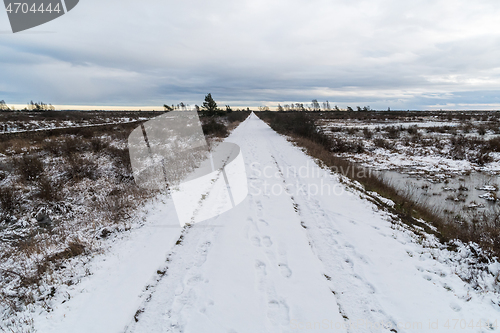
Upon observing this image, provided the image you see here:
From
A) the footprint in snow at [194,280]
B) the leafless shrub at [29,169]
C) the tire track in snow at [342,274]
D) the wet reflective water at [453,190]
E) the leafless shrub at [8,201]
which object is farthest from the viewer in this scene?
the leafless shrub at [29,169]

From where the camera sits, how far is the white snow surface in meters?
2.86

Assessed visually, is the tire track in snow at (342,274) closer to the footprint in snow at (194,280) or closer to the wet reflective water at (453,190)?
the footprint in snow at (194,280)

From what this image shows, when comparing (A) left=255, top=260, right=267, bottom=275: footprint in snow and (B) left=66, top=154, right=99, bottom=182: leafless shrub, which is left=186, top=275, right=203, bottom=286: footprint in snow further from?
(B) left=66, top=154, right=99, bottom=182: leafless shrub

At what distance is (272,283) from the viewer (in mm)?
3490

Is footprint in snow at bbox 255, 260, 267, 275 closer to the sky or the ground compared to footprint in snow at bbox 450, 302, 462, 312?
closer to the sky

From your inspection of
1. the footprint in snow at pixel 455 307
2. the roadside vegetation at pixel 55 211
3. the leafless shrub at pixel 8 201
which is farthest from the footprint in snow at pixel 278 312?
the leafless shrub at pixel 8 201

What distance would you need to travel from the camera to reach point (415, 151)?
15.6 metres

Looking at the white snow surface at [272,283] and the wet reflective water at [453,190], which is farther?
the wet reflective water at [453,190]

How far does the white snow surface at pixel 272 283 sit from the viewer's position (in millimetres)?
Answer: 2861

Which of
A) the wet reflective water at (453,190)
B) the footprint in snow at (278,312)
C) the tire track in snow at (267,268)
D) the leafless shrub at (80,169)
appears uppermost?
the leafless shrub at (80,169)

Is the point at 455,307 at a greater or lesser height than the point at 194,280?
lesser

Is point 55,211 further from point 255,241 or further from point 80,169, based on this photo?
point 255,241

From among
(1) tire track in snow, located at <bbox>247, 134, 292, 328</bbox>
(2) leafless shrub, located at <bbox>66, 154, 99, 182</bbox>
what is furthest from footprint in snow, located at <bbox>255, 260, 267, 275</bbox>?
(2) leafless shrub, located at <bbox>66, 154, 99, 182</bbox>

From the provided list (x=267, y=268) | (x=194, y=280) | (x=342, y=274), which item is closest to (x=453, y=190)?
(x=342, y=274)
